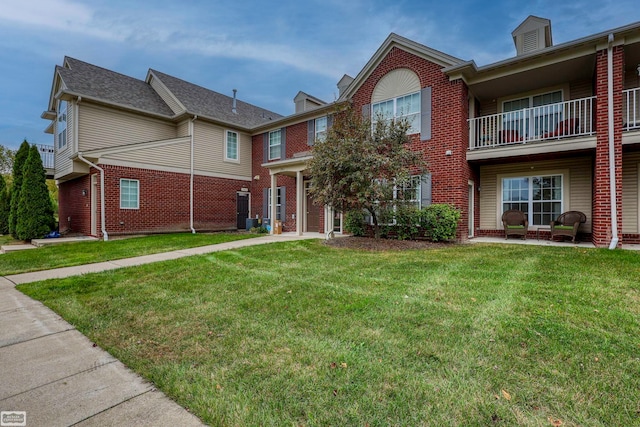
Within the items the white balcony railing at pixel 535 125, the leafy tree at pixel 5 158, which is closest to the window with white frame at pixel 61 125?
the white balcony railing at pixel 535 125

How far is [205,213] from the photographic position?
15.2 m

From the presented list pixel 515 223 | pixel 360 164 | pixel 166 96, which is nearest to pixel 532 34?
pixel 515 223

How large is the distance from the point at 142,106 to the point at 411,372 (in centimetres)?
1627

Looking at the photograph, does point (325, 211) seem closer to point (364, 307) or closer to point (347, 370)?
point (364, 307)

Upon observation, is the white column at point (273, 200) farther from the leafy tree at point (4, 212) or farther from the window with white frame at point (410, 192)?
the leafy tree at point (4, 212)

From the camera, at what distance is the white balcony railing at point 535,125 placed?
9.49 meters

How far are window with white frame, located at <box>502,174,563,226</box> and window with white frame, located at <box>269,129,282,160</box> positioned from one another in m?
10.0

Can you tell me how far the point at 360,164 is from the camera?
8406mm

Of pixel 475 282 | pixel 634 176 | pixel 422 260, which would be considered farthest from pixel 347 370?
pixel 634 176

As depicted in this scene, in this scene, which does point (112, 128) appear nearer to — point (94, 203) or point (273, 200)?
point (94, 203)

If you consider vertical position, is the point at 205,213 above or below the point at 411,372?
above

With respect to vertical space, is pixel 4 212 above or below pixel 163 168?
below

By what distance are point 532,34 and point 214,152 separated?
1381 cm

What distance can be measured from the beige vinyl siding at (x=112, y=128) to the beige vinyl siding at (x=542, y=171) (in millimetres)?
14729
